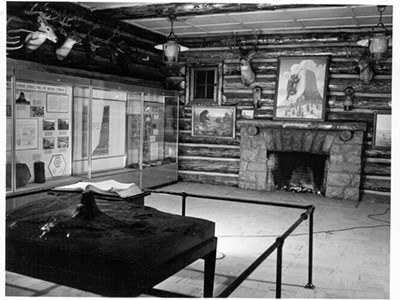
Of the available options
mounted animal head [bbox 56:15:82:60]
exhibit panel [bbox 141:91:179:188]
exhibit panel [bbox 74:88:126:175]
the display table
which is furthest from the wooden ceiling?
the display table

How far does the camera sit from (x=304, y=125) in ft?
33.9

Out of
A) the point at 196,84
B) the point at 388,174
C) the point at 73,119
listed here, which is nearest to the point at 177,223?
the point at 73,119

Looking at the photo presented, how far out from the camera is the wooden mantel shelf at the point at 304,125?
9891 millimetres

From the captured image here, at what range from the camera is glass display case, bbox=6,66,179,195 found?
7.14 m

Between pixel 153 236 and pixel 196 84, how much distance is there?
9294 mm

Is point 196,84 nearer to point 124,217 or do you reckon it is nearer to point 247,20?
point 247,20

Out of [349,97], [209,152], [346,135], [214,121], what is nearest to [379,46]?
[349,97]

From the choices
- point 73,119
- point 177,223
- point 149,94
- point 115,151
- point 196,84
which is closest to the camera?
point 177,223

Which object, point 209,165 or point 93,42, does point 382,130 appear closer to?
point 209,165

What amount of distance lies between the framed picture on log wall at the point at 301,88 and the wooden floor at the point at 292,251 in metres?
2.08

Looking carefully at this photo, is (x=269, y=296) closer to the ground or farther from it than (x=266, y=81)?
closer to the ground

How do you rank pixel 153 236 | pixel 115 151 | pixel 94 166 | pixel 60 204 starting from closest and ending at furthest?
1. pixel 153 236
2. pixel 60 204
3. pixel 94 166
4. pixel 115 151

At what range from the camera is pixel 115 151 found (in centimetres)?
977

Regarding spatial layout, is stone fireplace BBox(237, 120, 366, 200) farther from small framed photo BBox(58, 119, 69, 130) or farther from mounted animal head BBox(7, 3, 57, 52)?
mounted animal head BBox(7, 3, 57, 52)
